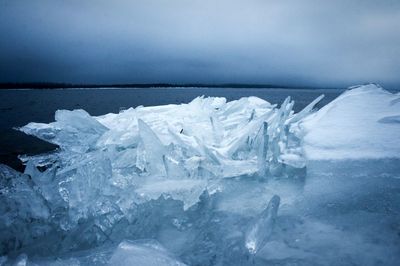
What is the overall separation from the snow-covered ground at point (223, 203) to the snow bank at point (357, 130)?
16 millimetres

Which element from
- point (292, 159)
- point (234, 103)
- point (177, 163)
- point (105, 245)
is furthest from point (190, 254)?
point (234, 103)

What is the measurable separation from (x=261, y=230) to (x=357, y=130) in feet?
7.48

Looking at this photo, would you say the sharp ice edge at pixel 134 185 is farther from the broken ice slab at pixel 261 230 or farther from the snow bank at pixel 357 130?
the snow bank at pixel 357 130

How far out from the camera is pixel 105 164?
2955 mm

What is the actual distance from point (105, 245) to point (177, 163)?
1.34 meters

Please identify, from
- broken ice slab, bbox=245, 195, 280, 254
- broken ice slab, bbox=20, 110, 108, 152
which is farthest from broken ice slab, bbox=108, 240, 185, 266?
broken ice slab, bbox=20, 110, 108, 152

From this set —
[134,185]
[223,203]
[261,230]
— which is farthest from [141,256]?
[134,185]

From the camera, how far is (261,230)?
2010mm

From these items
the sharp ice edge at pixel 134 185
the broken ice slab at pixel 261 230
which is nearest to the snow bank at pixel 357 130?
the sharp ice edge at pixel 134 185

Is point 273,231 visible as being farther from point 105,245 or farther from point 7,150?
point 7,150

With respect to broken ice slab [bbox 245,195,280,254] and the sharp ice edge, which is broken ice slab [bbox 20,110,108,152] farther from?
broken ice slab [bbox 245,195,280,254]

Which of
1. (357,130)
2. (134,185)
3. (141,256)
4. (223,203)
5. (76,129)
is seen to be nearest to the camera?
(141,256)

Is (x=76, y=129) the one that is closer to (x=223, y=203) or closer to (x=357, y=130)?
(x=223, y=203)

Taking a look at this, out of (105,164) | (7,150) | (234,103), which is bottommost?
(7,150)
